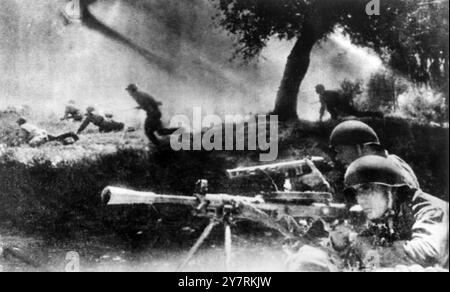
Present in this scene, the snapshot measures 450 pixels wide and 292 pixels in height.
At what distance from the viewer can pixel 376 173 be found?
4969mm

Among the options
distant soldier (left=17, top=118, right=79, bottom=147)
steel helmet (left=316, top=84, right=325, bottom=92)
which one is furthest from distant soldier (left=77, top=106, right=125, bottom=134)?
steel helmet (left=316, top=84, right=325, bottom=92)

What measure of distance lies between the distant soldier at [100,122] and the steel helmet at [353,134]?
Result: 105 inches

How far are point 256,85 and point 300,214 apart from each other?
5.95 feet

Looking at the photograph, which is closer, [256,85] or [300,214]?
[300,214]

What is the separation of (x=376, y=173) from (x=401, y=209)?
0.59m

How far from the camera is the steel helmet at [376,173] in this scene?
498 centimetres

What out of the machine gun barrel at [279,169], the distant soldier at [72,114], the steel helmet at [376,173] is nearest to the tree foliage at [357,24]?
the machine gun barrel at [279,169]

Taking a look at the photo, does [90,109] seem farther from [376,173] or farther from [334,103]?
[376,173]

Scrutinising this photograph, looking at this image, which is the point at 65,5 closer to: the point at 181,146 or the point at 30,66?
the point at 30,66

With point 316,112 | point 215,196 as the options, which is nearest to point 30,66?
point 215,196

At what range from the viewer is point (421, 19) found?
19.7 ft

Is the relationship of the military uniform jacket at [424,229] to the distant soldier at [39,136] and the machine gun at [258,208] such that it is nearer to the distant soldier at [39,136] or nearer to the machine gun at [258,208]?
the machine gun at [258,208]

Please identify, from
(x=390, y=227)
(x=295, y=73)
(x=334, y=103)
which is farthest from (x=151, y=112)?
(x=390, y=227)

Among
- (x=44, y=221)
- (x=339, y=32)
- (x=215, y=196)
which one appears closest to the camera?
(x=215, y=196)
